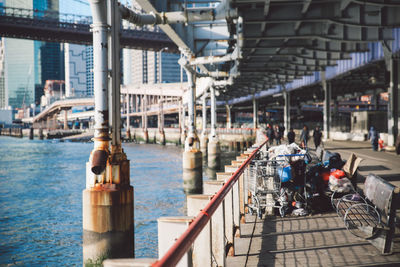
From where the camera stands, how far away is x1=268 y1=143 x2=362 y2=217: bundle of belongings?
26.9 ft

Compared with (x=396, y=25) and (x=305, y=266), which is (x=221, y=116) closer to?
(x=396, y=25)

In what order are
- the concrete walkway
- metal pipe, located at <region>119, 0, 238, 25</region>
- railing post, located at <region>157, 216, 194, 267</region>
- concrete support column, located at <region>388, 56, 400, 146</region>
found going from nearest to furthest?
railing post, located at <region>157, 216, 194, 267</region> → the concrete walkway → metal pipe, located at <region>119, 0, 238, 25</region> → concrete support column, located at <region>388, 56, 400, 146</region>

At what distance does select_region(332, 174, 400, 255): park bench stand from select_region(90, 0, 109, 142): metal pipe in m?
4.75

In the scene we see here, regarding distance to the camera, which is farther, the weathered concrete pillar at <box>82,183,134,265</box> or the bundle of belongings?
the bundle of belongings

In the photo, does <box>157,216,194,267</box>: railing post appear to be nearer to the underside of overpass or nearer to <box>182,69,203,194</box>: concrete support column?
the underside of overpass

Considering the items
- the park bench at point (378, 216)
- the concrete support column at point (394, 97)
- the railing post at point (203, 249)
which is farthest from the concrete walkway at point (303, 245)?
the concrete support column at point (394, 97)

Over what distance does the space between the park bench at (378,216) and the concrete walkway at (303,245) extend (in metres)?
0.14

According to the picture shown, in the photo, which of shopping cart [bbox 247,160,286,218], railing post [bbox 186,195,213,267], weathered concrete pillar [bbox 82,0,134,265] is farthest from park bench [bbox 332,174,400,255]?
weathered concrete pillar [bbox 82,0,134,265]

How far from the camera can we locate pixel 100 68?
26.8 ft

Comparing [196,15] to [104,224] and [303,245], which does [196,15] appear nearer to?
[104,224]

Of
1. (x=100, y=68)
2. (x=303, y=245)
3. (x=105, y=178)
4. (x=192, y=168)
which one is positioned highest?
(x=100, y=68)

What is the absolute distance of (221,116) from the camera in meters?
182

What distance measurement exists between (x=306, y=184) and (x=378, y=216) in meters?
2.48

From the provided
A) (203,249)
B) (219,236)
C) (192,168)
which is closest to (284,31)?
(192,168)
